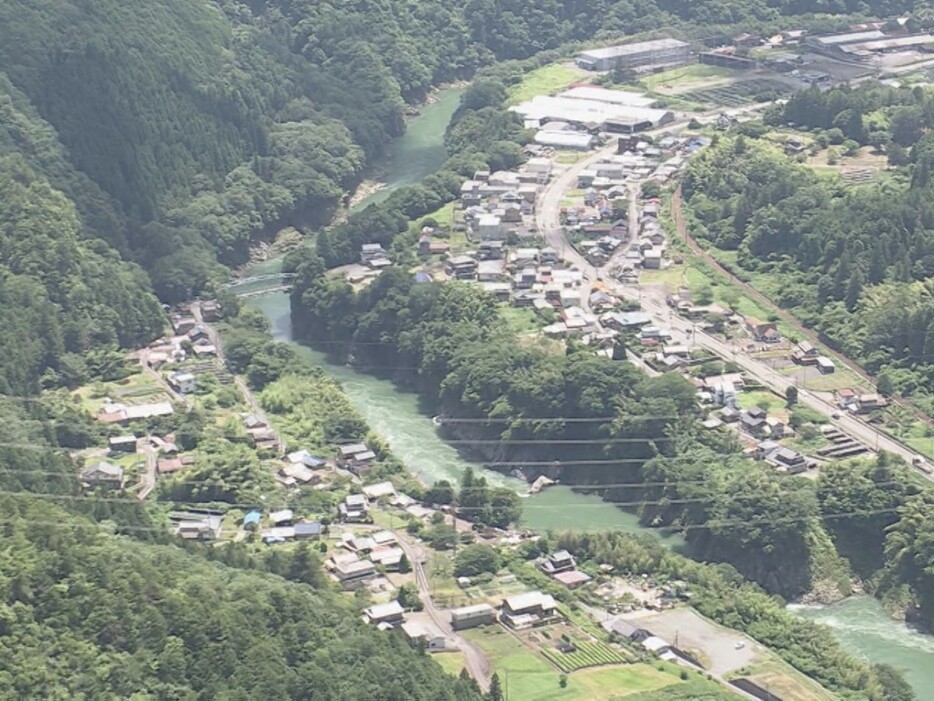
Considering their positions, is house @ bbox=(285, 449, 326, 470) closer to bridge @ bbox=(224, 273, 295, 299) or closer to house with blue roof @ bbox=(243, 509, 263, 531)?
house with blue roof @ bbox=(243, 509, 263, 531)

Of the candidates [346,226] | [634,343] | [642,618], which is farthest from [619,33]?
[642,618]

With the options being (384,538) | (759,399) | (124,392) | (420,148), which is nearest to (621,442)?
(759,399)

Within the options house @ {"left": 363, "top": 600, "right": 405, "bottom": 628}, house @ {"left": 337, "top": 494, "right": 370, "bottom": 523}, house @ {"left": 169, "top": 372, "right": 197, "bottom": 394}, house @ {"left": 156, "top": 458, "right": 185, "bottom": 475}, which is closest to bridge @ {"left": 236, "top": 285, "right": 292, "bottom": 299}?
house @ {"left": 169, "top": 372, "right": 197, "bottom": 394}

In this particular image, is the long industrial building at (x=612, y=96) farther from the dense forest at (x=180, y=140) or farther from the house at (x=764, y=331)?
the house at (x=764, y=331)

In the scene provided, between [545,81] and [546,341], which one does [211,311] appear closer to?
[546,341]

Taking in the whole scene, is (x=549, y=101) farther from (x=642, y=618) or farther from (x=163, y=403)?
(x=642, y=618)

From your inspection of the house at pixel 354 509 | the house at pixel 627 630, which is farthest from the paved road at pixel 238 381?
the house at pixel 627 630
